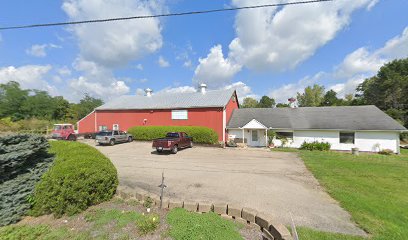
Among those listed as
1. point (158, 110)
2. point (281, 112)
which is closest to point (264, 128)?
point (281, 112)

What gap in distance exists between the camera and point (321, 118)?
22047 millimetres

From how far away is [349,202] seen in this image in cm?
639

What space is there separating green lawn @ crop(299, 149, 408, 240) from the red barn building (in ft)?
42.0

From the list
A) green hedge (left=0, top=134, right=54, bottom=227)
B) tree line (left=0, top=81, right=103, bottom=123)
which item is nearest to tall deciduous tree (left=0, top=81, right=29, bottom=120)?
tree line (left=0, top=81, right=103, bottom=123)

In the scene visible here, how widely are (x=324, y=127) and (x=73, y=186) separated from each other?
72.8 ft

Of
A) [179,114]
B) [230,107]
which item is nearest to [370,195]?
[230,107]

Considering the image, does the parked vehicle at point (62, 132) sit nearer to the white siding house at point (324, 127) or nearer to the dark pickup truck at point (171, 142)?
the dark pickup truck at point (171, 142)

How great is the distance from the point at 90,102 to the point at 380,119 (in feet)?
255

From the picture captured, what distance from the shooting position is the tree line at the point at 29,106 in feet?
148

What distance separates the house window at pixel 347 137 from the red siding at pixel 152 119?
41.0ft

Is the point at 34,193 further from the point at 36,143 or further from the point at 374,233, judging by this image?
the point at 374,233

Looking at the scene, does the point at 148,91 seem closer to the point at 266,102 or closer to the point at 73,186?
the point at 73,186

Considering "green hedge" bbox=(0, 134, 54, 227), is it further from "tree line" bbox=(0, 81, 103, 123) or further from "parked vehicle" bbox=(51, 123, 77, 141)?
"tree line" bbox=(0, 81, 103, 123)

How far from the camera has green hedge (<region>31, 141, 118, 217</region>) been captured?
4.98m
